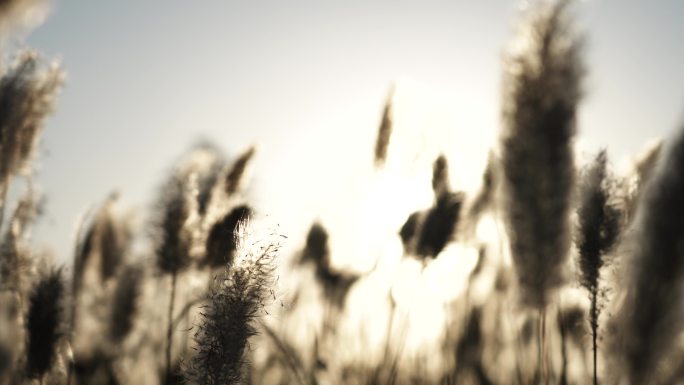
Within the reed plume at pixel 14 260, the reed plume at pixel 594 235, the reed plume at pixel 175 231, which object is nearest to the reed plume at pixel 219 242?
the reed plume at pixel 175 231

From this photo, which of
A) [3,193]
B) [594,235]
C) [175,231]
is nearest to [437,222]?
[594,235]

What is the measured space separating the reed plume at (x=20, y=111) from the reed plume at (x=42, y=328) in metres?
0.67

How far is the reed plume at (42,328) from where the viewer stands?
6.71ft

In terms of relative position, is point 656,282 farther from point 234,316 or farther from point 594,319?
point 234,316

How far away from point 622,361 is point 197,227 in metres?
2.01

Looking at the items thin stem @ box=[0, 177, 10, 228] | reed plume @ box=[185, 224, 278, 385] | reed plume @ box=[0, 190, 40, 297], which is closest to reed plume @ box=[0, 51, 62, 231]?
thin stem @ box=[0, 177, 10, 228]

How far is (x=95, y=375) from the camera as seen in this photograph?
378 cm

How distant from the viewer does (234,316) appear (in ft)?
4.44

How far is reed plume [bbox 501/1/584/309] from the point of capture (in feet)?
6.68

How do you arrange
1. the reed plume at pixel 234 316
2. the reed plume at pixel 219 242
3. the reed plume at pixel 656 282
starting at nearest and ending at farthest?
1. the reed plume at pixel 234 316
2. the reed plume at pixel 656 282
3. the reed plume at pixel 219 242

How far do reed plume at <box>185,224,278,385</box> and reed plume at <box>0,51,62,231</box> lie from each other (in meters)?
1.48

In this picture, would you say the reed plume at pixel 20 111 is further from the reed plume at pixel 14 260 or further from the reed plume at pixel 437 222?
the reed plume at pixel 437 222

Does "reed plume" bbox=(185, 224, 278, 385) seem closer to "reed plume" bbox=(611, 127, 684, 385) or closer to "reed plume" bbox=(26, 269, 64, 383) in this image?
"reed plume" bbox=(26, 269, 64, 383)

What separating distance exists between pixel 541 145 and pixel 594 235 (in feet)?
1.34
